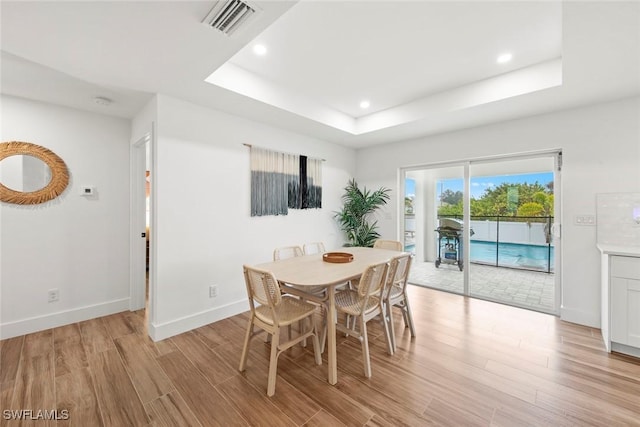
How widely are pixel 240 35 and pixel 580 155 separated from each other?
3.89 meters

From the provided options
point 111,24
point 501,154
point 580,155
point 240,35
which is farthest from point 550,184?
point 111,24

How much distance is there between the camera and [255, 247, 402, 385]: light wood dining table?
6.40ft

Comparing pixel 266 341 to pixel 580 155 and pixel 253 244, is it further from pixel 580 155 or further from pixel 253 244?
pixel 580 155

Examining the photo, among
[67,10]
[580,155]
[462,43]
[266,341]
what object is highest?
[462,43]

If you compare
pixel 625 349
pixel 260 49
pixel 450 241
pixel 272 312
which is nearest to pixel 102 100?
pixel 260 49

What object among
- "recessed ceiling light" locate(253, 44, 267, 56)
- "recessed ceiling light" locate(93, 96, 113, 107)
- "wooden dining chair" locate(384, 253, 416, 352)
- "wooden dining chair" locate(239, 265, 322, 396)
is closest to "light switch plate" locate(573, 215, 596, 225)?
"wooden dining chair" locate(384, 253, 416, 352)

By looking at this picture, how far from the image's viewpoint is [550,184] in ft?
11.1

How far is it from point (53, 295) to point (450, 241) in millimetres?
5420

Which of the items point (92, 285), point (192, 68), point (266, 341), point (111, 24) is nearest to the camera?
point (111, 24)

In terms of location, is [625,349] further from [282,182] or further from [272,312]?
[282,182]

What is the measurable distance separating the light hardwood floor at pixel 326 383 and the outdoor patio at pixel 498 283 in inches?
26.6

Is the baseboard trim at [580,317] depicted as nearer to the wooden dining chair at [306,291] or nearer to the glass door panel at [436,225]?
the glass door panel at [436,225]

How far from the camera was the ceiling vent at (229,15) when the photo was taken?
154 cm

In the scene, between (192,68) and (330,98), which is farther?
(330,98)
